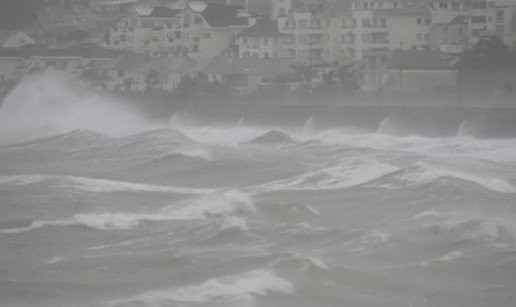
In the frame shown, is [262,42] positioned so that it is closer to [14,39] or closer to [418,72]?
[14,39]

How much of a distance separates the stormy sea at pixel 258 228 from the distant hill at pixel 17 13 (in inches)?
307

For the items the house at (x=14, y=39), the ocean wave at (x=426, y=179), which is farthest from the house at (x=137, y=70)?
the ocean wave at (x=426, y=179)

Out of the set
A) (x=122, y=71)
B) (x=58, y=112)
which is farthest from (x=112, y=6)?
(x=58, y=112)

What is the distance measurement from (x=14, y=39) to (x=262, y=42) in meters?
4.61

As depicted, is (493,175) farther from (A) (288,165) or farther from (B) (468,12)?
(B) (468,12)

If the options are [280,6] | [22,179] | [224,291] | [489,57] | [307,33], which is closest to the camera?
[224,291]

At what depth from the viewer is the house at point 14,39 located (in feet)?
69.5

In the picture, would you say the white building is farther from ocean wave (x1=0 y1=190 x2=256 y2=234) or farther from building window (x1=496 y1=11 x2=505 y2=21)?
ocean wave (x1=0 y1=190 x2=256 y2=234)

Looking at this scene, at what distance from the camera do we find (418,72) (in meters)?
17.0

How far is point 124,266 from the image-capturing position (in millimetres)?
5363

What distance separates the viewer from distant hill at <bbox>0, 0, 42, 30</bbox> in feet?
61.9

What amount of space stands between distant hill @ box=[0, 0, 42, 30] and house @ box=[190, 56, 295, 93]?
318cm

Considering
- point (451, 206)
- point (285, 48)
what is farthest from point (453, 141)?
point (285, 48)

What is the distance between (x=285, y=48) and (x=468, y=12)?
11.3ft
